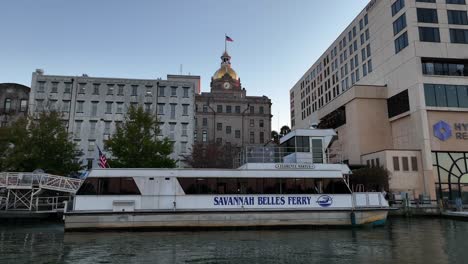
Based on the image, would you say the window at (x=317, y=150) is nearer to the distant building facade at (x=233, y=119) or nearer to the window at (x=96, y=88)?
the window at (x=96, y=88)

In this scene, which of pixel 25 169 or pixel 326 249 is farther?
pixel 25 169

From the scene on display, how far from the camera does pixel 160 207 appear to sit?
65.9ft

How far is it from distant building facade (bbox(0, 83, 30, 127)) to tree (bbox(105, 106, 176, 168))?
28009mm

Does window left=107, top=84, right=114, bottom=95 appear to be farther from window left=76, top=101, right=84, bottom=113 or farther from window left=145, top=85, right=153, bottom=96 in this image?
window left=145, top=85, right=153, bottom=96

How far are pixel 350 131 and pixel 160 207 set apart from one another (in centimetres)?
3526

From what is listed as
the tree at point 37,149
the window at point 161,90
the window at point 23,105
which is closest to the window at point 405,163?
the tree at point 37,149

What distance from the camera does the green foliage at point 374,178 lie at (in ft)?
122

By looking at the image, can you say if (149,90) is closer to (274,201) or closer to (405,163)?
(405,163)

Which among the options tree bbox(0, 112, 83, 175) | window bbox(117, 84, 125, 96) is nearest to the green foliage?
tree bbox(0, 112, 83, 175)

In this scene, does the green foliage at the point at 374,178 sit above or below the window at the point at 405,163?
below

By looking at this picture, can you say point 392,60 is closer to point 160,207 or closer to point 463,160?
point 463,160

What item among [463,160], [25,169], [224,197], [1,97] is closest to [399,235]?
[224,197]

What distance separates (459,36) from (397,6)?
28.1ft

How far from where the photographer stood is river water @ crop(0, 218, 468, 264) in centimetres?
1278
